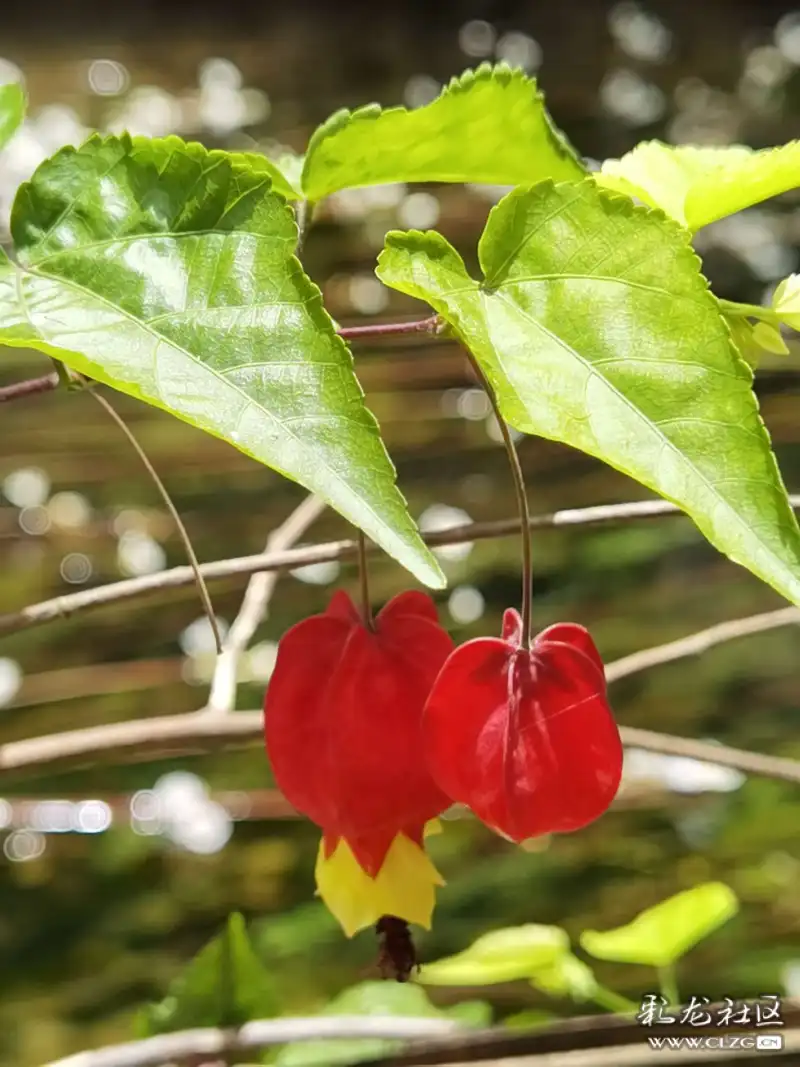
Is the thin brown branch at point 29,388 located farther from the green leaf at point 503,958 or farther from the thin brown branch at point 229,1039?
the green leaf at point 503,958

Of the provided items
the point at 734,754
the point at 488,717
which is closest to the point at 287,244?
the point at 488,717

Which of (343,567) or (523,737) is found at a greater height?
(343,567)

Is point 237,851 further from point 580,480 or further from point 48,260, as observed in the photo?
point 48,260

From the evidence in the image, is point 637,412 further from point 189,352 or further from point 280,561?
point 280,561

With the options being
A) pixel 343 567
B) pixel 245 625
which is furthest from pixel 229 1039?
pixel 343 567

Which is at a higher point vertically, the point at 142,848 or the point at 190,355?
the point at 142,848

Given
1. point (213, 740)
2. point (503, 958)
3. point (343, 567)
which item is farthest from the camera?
point (343, 567)

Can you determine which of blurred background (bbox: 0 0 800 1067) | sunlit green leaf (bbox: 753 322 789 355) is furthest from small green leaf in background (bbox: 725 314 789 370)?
blurred background (bbox: 0 0 800 1067)
